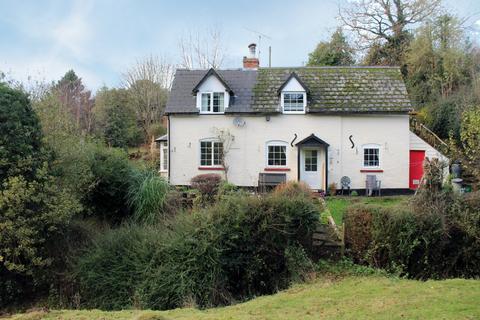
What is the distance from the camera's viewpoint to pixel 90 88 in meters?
44.3

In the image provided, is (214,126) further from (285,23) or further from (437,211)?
(437,211)

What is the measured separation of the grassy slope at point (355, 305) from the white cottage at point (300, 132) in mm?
13057

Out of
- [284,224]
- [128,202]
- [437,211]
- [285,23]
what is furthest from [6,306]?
[285,23]

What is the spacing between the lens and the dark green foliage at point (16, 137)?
9359 mm

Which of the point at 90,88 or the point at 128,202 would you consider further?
the point at 90,88

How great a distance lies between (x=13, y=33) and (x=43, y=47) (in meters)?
1.48

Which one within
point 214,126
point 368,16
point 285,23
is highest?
point 368,16

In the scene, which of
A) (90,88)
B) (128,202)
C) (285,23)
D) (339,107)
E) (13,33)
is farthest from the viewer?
(90,88)

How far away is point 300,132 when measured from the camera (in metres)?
21.8

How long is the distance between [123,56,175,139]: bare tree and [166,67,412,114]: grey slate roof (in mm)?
14259

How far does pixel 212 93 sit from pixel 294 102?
174 inches

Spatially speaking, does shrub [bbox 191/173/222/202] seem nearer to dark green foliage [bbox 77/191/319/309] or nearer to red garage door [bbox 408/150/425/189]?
dark green foliage [bbox 77/191/319/309]

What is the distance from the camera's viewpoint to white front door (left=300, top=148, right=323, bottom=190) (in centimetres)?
2167

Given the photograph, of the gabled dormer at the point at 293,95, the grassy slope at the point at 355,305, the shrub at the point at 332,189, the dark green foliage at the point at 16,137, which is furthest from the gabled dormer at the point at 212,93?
the grassy slope at the point at 355,305
